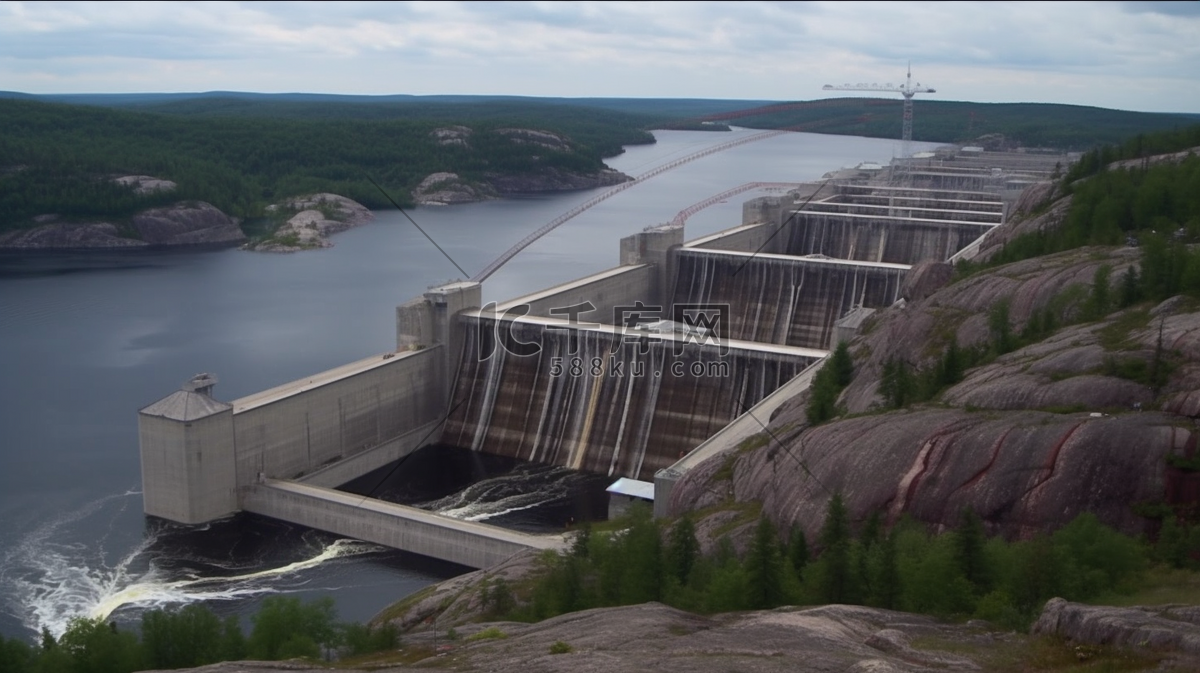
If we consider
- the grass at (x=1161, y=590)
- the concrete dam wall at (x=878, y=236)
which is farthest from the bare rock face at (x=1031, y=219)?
the grass at (x=1161, y=590)

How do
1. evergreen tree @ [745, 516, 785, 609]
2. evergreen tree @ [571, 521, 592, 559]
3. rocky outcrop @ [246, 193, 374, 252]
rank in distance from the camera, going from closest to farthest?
evergreen tree @ [745, 516, 785, 609] < evergreen tree @ [571, 521, 592, 559] < rocky outcrop @ [246, 193, 374, 252]

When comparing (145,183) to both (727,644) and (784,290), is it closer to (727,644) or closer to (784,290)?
(784,290)

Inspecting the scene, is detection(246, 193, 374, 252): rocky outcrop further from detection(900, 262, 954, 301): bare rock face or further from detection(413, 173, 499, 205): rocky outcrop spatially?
detection(900, 262, 954, 301): bare rock face

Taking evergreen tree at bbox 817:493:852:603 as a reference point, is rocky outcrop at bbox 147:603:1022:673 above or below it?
above

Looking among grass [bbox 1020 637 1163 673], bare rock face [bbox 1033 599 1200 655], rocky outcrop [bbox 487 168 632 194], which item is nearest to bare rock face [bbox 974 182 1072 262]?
bare rock face [bbox 1033 599 1200 655]

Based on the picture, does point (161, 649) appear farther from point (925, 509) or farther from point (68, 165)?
point (68, 165)

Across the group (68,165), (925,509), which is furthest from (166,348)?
(68,165)

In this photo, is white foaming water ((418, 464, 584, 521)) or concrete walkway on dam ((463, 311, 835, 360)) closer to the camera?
white foaming water ((418, 464, 584, 521))
